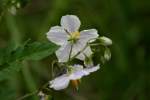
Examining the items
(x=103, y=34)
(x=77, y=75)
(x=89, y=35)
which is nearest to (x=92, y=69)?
(x=77, y=75)

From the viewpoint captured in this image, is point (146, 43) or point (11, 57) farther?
point (146, 43)

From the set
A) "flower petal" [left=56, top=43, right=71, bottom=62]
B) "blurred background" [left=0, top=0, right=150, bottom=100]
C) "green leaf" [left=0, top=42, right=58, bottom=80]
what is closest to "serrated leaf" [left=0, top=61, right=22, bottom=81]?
"green leaf" [left=0, top=42, right=58, bottom=80]

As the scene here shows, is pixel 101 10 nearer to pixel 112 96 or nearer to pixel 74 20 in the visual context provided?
pixel 112 96

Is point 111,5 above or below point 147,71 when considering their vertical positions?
above

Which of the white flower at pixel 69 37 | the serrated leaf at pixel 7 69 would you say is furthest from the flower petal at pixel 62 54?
the serrated leaf at pixel 7 69

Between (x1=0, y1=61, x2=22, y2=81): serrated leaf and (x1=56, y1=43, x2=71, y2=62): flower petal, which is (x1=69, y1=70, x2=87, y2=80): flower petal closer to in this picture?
(x1=56, y1=43, x2=71, y2=62): flower petal

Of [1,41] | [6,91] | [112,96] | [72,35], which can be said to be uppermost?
[72,35]

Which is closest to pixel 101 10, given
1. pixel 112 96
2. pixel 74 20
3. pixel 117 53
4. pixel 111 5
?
pixel 111 5
